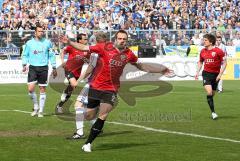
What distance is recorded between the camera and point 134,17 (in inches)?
1645

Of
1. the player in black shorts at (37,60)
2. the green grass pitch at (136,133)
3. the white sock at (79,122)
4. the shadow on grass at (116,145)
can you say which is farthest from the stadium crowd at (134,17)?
the shadow on grass at (116,145)

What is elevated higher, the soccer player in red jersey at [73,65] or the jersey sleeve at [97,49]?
the jersey sleeve at [97,49]

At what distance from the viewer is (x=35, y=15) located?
39.0m

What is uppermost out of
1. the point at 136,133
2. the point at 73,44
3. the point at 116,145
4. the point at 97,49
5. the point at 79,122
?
the point at 73,44

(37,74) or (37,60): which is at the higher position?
(37,60)

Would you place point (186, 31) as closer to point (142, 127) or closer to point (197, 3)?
point (197, 3)

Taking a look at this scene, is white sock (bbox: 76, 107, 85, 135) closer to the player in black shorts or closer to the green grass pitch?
the green grass pitch

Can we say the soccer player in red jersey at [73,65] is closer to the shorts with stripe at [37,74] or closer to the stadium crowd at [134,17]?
the shorts with stripe at [37,74]

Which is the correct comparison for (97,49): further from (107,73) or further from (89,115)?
(89,115)

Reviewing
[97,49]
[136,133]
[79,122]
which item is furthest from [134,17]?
[97,49]

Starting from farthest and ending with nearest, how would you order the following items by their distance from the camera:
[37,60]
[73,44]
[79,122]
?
[37,60]
[79,122]
[73,44]

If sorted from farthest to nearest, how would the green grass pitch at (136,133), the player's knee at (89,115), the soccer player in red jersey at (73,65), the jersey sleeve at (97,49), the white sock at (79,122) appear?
the soccer player in red jersey at (73,65), the white sock at (79,122), the player's knee at (89,115), the jersey sleeve at (97,49), the green grass pitch at (136,133)

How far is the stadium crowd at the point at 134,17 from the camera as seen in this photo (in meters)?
37.7

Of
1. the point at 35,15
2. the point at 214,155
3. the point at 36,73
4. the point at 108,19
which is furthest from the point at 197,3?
the point at 214,155
